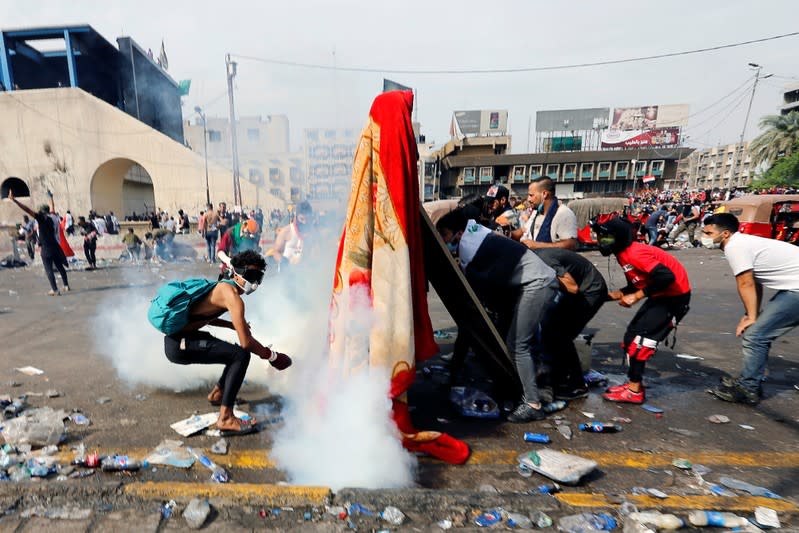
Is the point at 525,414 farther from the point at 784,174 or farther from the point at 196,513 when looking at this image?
the point at 784,174

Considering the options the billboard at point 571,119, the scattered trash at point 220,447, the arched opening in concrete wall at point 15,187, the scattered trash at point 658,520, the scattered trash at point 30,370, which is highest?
the billboard at point 571,119

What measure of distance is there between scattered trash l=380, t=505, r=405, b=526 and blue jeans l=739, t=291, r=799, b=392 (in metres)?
3.16

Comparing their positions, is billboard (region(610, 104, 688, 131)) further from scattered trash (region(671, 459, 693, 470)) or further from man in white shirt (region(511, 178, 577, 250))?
scattered trash (region(671, 459, 693, 470))

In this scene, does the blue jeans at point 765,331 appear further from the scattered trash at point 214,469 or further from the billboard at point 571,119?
the billboard at point 571,119

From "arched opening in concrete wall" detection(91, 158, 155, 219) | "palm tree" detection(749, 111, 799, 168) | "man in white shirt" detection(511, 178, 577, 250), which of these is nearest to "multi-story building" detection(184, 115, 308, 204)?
"man in white shirt" detection(511, 178, 577, 250)

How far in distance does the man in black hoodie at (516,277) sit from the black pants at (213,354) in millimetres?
1779

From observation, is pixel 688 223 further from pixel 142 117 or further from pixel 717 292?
pixel 142 117

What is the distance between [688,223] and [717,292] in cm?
956

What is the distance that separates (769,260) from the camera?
322 cm

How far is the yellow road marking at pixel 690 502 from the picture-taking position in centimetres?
216

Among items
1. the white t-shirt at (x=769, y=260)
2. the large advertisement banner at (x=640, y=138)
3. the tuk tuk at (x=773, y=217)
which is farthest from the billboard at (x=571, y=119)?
the white t-shirt at (x=769, y=260)

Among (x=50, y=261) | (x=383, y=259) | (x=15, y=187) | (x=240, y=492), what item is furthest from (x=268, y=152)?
(x=15, y=187)

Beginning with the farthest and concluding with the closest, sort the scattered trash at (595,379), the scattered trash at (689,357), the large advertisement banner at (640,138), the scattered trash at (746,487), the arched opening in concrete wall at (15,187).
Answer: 1. the large advertisement banner at (640,138)
2. the arched opening in concrete wall at (15,187)
3. the scattered trash at (689,357)
4. the scattered trash at (595,379)
5. the scattered trash at (746,487)

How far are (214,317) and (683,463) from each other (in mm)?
3288
